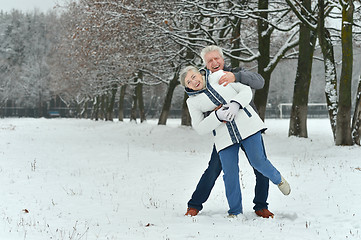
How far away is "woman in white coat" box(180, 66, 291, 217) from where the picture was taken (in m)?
4.12

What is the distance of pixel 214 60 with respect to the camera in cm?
432

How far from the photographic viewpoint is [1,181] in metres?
6.62

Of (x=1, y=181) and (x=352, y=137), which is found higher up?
(x=352, y=137)

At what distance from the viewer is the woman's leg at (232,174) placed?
4312 mm

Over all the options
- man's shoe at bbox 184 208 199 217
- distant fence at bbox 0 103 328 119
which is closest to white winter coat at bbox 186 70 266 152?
man's shoe at bbox 184 208 199 217

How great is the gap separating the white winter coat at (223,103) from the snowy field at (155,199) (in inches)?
40.0

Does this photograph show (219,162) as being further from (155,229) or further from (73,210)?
(73,210)

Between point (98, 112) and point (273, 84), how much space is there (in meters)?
35.9

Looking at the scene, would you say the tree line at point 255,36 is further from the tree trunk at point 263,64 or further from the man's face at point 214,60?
the man's face at point 214,60

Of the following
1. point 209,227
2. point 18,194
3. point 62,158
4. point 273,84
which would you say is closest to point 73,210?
point 18,194

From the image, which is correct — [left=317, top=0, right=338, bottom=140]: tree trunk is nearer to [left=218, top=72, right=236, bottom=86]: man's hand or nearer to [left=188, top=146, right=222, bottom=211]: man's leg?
[left=188, top=146, right=222, bottom=211]: man's leg

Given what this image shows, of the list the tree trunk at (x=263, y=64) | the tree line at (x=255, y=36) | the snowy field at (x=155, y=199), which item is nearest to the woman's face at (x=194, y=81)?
the snowy field at (x=155, y=199)

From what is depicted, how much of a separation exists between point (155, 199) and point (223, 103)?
2.36 metres

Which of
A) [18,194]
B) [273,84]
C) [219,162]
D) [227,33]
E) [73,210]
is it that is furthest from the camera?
[273,84]
